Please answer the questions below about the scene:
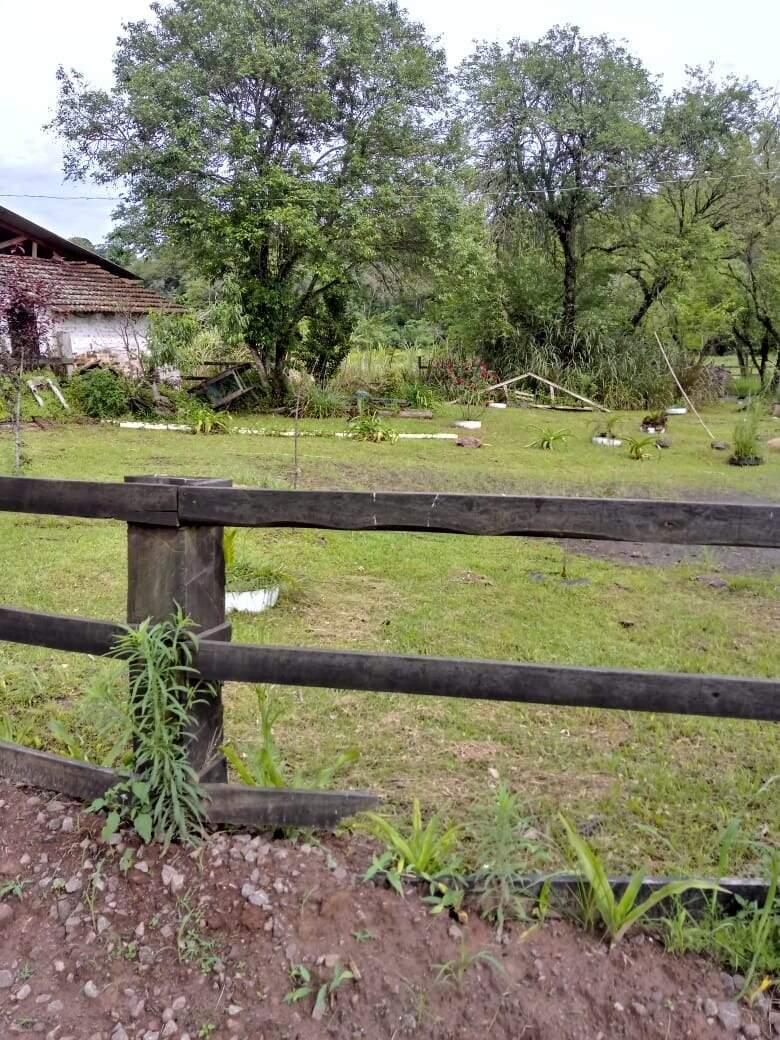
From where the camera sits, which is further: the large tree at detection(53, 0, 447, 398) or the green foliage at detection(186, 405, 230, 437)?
the large tree at detection(53, 0, 447, 398)

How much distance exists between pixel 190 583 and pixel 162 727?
38cm

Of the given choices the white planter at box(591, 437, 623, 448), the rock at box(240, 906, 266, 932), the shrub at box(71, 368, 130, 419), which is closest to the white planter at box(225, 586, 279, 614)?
the rock at box(240, 906, 266, 932)

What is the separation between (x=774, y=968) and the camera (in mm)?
1812

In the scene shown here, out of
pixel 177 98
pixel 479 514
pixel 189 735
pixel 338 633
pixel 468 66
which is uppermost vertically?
pixel 468 66

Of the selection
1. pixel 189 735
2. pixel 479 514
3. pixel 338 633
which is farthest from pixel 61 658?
pixel 479 514

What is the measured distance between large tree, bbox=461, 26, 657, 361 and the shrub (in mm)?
11617

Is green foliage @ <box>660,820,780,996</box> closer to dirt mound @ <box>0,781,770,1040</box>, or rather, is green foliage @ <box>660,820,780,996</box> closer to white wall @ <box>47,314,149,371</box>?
dirt mound @ <box>0,781,770,1040</box>

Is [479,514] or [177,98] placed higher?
[177,98]

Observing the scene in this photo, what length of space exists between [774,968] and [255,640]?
10.0ft

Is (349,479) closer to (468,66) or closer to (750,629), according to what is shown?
(750,629)

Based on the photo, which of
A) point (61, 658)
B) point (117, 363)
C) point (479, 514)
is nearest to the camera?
point (479, 514)

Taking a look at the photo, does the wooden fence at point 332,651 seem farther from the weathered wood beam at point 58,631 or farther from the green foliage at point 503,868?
the green foliage at point 503,868

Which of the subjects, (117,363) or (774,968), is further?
(117,363)

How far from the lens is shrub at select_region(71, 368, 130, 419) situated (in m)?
15.4
